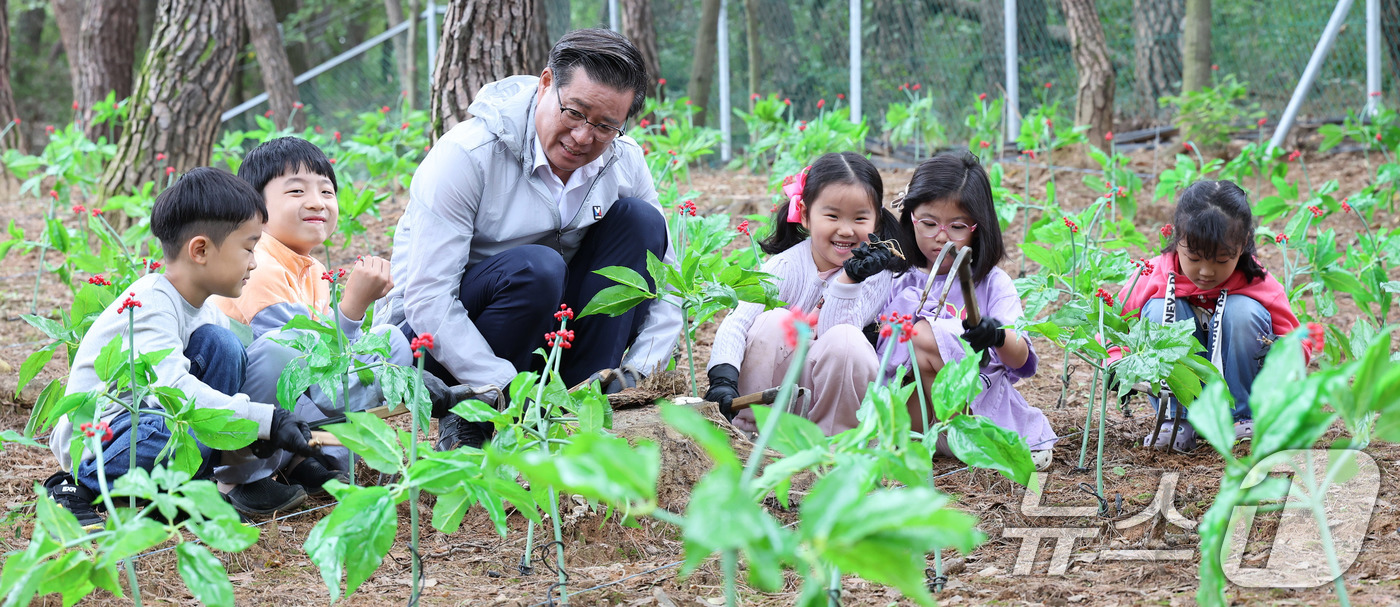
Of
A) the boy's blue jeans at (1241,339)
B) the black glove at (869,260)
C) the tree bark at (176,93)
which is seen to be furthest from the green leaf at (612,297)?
the tree bark at (176,93)

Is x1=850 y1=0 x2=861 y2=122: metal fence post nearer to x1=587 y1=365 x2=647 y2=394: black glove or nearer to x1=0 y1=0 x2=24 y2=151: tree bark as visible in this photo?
x1=587 y1=365 x2=647 y2=394: black glove

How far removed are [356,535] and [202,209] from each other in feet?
3.30

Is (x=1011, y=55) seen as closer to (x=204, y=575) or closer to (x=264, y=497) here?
(x=264, y=497)

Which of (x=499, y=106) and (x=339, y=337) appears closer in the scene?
(x=339, y=337)

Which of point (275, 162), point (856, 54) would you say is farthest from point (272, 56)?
point (275, 162)

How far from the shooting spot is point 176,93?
4.66 metres

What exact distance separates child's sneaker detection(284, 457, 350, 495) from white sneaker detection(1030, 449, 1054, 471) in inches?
55.6

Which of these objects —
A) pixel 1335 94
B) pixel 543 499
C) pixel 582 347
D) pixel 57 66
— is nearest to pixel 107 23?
pixel 582 347

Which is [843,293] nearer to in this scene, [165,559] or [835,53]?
[165,559]

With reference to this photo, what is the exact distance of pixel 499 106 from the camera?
93.9 inches

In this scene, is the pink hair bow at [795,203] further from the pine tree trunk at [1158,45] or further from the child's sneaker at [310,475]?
the pine tree trunk at [1158,45]

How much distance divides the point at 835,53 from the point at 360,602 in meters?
6.60

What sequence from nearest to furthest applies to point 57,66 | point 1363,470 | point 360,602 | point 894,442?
point 894,442
point 360,602
point 1363,470
point 57,66

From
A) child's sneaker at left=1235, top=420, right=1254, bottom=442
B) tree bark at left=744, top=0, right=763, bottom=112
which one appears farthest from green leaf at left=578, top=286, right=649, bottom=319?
tree bark at left=744, top=0, right=763, bottom=112
